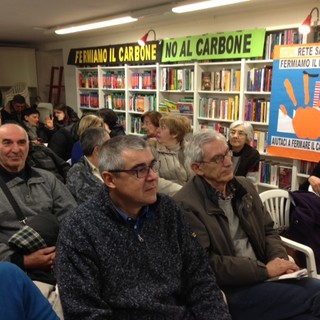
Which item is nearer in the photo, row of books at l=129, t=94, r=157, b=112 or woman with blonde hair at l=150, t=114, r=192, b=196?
woman with blonde hair at l=150, t=114, r=192, b=196

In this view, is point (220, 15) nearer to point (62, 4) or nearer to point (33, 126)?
point (62, 4)

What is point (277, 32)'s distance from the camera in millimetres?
4430

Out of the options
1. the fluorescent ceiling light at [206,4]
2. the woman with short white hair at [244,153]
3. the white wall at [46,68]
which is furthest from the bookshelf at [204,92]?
the white wall at [46,68]

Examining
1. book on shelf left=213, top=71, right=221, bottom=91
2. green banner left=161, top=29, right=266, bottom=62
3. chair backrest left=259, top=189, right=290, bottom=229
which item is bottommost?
chair backrest left=259, top=189, right=290, bottom=229

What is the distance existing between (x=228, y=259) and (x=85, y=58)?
6.33 m

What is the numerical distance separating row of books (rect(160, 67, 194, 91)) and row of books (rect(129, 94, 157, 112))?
1.10 feet

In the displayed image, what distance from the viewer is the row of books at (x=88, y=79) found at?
7.19 metres

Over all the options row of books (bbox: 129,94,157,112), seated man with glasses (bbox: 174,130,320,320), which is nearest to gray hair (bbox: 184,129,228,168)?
seated man with glasses (bbox: 174,130,320,320)

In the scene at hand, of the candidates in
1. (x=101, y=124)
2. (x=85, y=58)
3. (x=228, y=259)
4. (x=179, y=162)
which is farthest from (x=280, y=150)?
(x=85, y=58)

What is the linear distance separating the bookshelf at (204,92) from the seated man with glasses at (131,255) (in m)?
3.24

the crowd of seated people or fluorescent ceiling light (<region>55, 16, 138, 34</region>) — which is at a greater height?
fluorescent ceiling light (<region>55, 16, 138, 34</region>)

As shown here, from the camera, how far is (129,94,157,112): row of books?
6.10 meters

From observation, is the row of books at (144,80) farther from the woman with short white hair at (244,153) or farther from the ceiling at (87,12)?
the woman with short white hair at (244,153)

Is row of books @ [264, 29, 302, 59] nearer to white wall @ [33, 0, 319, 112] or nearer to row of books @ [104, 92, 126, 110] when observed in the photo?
white wall @ [33, 0, 319, 112]
